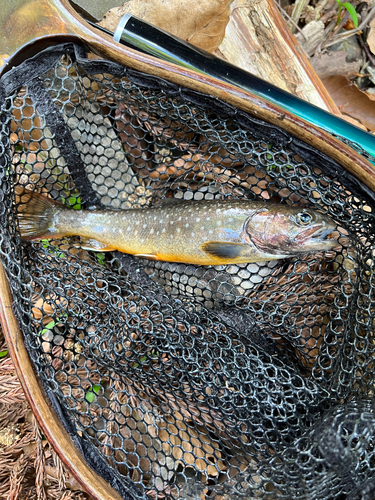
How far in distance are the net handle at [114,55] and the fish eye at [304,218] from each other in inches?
14.8

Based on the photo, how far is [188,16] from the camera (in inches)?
95.9

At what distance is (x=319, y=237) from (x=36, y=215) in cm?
172

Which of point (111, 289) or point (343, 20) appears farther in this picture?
point (343, 20)

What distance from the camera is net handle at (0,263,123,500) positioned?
1.65 metres

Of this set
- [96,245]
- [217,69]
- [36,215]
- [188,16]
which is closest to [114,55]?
[217,69]

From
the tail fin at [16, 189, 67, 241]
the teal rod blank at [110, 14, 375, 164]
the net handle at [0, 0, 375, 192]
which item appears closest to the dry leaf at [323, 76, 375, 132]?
the teal rod blank at [110, 14, 375, 164]

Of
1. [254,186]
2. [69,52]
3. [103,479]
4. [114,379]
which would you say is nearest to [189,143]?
[254,186]

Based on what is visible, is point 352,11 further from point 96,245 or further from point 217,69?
point 96,245

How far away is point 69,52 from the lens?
197cm

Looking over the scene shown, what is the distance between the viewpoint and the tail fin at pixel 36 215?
2232 millimetres

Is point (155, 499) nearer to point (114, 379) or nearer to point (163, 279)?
point (114, 379)

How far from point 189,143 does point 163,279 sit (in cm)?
93

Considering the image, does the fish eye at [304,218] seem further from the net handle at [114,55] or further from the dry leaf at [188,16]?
the dry leaf at [188,16]

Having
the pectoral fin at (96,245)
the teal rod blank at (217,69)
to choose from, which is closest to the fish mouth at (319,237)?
the teal rod blank at (217,69)
